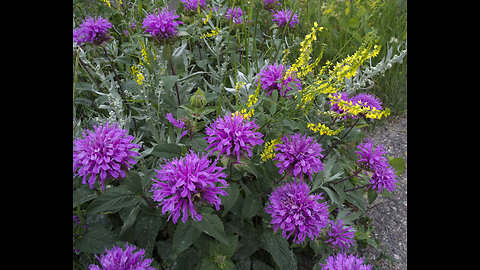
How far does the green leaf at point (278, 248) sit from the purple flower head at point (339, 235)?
8.6 inches

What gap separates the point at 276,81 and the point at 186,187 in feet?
2.30

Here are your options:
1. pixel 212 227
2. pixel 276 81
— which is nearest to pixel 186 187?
pixel 212 227

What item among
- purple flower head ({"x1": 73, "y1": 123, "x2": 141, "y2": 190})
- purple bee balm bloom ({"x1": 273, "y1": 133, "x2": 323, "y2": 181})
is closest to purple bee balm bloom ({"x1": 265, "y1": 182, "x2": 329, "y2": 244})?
purple bee balm bloom ({"x1": 273, "y1": 133, "x2": 323, "y2": 181})

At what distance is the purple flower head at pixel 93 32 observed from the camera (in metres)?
1.50

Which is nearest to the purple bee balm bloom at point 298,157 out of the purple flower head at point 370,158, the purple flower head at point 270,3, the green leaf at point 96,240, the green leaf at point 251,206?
the green leaf at point 251,206

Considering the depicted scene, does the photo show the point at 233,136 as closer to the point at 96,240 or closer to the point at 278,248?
the point at 278,248

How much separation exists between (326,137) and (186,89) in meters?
0.77

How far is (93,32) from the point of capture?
4.96 feet

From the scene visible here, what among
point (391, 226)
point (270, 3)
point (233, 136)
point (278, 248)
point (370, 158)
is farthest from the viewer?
point (270, 3)

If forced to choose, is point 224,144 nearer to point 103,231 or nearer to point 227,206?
point 227,206

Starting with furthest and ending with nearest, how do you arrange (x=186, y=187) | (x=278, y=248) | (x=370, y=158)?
(x=370, y=158)
(x=278, y=248)
(x=186, y=187)

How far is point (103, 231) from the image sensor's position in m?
1.17

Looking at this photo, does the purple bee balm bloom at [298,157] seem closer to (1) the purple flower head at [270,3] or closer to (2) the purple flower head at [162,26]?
(2) the purple flower head at [162,26]

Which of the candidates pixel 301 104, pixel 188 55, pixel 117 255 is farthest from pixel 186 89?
pixel 117 255
